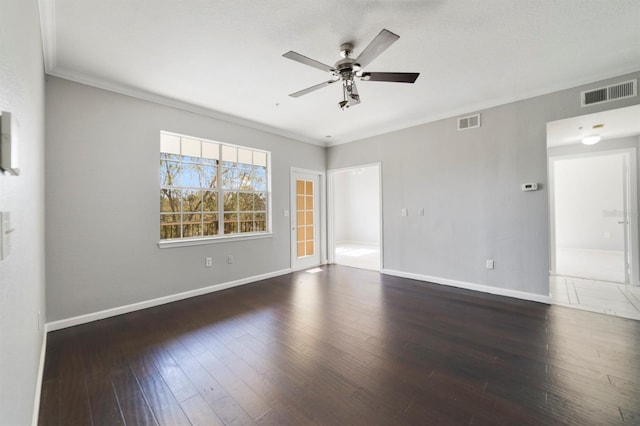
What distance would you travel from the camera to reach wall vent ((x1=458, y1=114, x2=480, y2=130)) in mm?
4051

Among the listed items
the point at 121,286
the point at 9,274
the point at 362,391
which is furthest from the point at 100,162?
the point at 362,391

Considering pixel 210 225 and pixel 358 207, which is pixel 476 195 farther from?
pixel 358 207

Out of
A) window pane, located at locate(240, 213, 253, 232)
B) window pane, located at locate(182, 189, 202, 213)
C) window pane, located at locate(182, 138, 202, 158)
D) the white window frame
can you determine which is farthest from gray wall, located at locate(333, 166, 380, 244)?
window pane, located at locate(182, 189, 202, 213)

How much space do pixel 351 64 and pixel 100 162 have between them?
311cm

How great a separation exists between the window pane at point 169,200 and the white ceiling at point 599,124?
5415 mm

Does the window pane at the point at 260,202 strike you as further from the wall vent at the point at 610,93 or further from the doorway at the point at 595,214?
the wall vent at the point at 610,93

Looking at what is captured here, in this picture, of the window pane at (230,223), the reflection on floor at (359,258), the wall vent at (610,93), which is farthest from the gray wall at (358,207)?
the wall vent at (610,93)

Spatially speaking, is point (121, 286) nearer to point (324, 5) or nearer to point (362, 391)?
point (362, 391)

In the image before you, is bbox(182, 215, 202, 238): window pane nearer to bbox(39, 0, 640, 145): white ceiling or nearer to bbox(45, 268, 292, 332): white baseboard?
bbox(45, 268, 292, 332): white baseboard

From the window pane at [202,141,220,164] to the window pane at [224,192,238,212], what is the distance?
2.08 feet

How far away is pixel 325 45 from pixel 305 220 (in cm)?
373

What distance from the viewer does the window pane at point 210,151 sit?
4191mm

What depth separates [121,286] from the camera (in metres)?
3.24

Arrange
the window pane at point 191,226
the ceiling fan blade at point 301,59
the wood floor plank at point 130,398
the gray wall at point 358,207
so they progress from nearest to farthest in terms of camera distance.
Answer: the wood floor plank at point 130,398
the ceiling fan blade at point 301,59
the window pane at point 191,226
the gray wall at point 358,207
